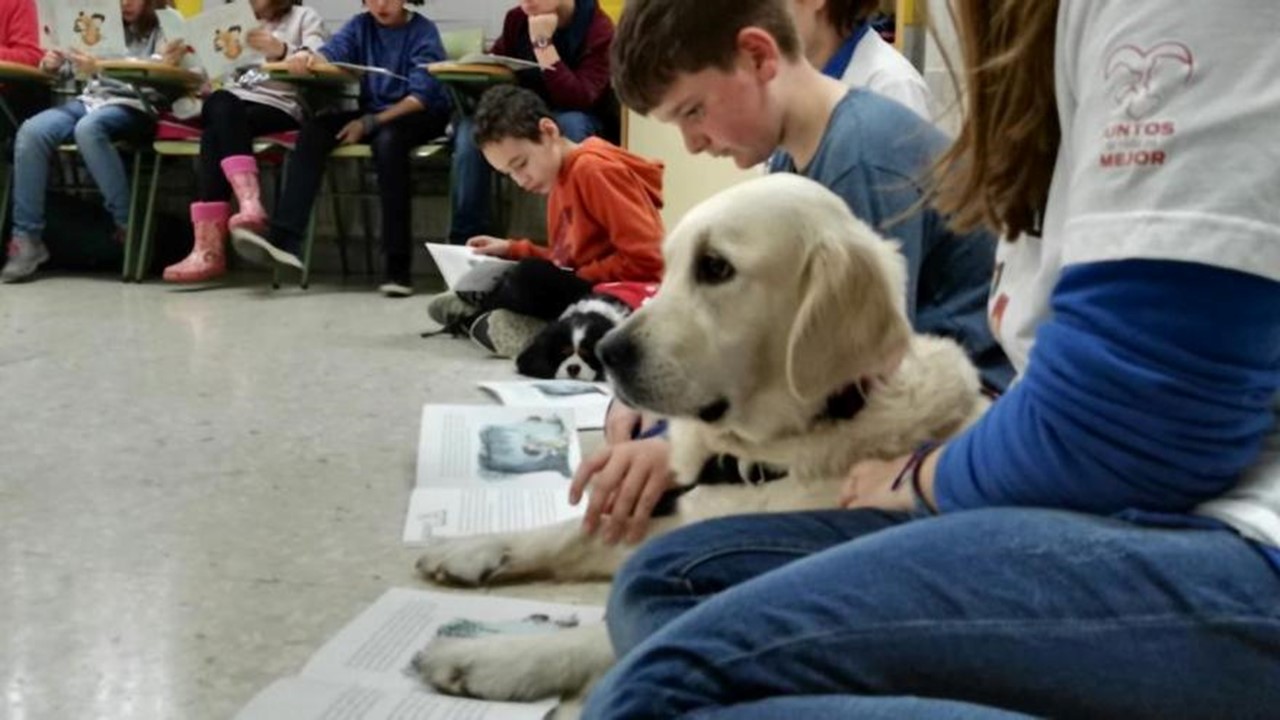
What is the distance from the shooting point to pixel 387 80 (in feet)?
16.3

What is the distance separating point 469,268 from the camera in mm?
3477

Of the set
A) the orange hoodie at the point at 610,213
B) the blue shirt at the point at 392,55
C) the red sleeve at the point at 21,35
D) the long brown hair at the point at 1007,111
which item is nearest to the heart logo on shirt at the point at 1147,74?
the long brown hair at the point at 1007,111

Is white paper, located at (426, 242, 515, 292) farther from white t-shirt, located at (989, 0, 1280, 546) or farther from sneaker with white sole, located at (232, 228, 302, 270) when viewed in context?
white t-shirt, located at (989, 0, 1280, 546)

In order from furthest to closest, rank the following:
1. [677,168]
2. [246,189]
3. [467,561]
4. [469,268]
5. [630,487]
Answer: [246,189]
[677,168]
[469,268]
[467,561]
[630,487]

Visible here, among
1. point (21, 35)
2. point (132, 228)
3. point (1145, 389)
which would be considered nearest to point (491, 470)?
point (1145, 389)

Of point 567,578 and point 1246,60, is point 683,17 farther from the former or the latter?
point 1246,60

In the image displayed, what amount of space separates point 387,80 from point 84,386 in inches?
98.7

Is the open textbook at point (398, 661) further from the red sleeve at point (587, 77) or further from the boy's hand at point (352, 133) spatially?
the boy's hand at point (352, 133)

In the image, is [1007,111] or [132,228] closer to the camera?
[1007,111]

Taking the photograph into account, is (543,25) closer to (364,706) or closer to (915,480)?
(364,706)

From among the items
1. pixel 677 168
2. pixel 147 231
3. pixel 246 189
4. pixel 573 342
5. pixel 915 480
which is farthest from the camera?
pixel 147 231

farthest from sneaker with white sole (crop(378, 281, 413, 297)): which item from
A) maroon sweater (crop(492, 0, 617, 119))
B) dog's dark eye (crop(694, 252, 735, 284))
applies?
dog's dark eye (crop(694, 252, 735, 284))

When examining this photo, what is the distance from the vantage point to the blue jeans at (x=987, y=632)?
678 mm

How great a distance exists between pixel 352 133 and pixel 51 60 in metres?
1.50
